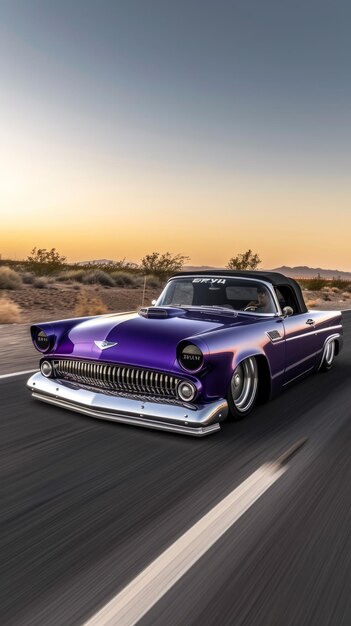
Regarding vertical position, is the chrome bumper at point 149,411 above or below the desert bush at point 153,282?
above

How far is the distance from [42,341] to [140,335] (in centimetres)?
113

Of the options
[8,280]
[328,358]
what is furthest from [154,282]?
[328,358]

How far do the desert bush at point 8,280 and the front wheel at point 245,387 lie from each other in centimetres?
2213

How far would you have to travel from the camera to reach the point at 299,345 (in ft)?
20.9

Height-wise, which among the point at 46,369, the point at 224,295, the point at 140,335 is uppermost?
the point at 224,295

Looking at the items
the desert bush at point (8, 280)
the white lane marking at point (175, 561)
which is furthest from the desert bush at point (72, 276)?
the white lane marking at point (175, 561)

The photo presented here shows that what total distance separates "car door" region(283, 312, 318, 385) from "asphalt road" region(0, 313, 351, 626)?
3.17 ft

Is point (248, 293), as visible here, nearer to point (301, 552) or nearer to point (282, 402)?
point (282, 402)

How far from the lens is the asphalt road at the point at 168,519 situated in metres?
2.29

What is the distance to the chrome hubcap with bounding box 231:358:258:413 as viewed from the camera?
5.17 meters

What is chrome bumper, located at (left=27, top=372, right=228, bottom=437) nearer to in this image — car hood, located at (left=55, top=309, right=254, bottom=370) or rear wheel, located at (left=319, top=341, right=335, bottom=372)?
car hood, located at (left=55, top=309, right=254, bottom=370)

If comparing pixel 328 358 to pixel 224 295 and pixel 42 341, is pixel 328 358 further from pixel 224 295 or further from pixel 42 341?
pixel 42 341

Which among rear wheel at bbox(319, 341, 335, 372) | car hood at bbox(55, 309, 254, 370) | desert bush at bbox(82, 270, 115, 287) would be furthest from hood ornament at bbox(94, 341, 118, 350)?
desert bush at bbox(82, 270, 115, 287)

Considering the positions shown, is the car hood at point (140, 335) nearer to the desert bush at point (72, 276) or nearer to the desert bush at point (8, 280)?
the desert bush at point (8, 280)
